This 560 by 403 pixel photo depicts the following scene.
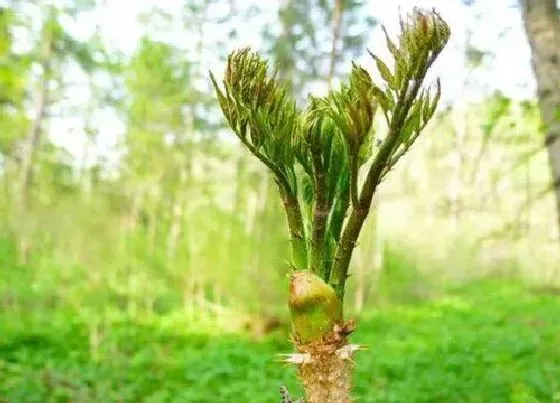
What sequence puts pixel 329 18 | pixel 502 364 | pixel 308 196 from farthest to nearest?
pixel 329 18 → pixel 502 364 → pixel 308 196

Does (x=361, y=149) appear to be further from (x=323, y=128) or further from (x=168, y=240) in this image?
(x=168, y=240)

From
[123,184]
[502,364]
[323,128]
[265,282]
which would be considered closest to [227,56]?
[323,128]

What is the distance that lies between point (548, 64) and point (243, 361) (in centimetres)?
779

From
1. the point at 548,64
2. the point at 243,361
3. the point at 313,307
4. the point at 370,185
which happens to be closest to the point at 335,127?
the point at 370,185

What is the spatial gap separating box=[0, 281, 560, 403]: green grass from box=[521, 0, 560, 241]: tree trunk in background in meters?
1.98

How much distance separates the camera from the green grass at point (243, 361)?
9.29 metres

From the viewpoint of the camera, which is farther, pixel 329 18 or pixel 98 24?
pixel 98 24

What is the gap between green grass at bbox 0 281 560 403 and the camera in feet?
30.5

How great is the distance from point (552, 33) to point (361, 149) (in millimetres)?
3492

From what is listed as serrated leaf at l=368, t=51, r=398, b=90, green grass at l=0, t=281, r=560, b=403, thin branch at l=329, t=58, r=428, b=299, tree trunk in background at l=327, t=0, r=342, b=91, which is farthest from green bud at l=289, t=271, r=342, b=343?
tree trunk in background at l=327, t=0, r=342, b=91

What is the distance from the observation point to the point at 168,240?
2075 cm

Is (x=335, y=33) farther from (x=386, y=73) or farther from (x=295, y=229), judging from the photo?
(x=386, y=73)

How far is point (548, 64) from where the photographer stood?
5848 millimetres

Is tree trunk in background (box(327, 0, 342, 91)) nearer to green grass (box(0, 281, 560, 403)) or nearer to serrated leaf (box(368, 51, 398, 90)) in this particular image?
green grass (box(0, 281, 560, 403))
